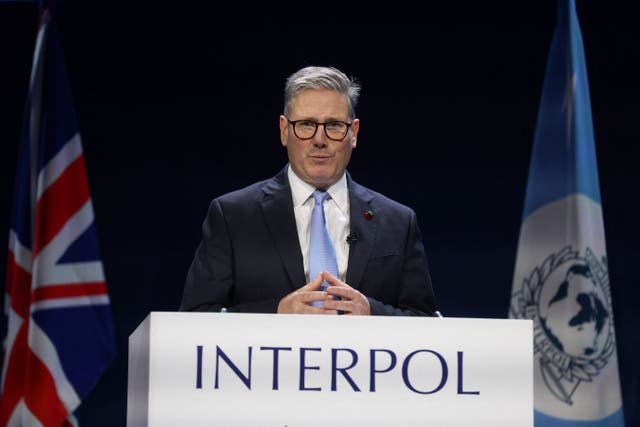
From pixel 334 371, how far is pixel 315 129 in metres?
0.88

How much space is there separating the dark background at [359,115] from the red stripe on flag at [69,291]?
34cm

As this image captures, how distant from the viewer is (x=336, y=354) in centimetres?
183

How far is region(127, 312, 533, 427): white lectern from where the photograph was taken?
181cm

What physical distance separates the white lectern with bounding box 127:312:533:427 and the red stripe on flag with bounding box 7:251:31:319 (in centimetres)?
258

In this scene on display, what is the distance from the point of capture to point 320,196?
2.56m

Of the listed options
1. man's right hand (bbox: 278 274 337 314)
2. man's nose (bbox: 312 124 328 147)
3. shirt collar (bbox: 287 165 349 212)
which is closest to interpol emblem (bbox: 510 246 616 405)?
shirt collar (bbox: 287 165 349 212)

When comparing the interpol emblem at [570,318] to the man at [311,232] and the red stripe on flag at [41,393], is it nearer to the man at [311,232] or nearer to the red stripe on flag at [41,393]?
the man at [311,232]

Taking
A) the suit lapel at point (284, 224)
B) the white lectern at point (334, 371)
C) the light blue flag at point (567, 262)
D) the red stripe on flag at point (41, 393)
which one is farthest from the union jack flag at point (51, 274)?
the white lectern at point (334, 371)

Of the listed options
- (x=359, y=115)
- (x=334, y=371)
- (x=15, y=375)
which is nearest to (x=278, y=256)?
(x=334, y=371)

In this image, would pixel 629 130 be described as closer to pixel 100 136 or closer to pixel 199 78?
pixel 199 78

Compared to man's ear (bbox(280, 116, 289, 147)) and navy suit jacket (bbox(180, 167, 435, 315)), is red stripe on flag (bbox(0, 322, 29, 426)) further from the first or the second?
man's ear (bbox(280, 116, 289, 147))

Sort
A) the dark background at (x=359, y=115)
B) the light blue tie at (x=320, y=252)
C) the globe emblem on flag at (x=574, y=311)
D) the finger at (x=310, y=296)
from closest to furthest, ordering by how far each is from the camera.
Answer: the finger at (x=310, y=296) → the light blue tie at (x=320, y=252) → the globe emblem on flag at (x=574, y=311) → the dark background at (x=359, y=115)

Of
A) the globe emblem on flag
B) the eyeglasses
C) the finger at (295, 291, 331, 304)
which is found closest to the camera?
the finger at (295, 291, 331, 304)

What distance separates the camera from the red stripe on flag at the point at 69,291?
424 centimetres
